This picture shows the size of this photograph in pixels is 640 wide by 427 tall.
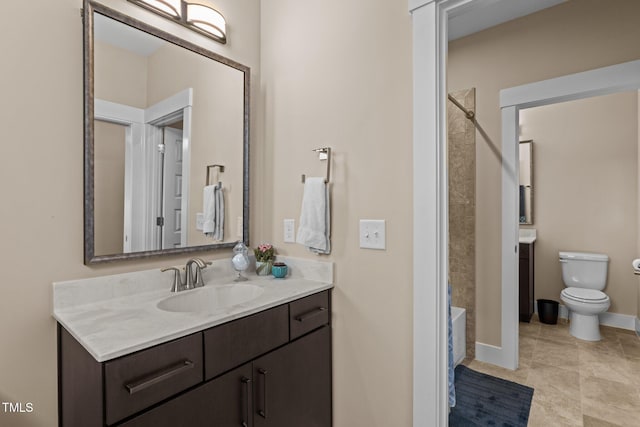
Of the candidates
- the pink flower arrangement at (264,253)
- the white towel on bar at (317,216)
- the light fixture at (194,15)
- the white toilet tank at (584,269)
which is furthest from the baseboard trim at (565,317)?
the light fixture at (194,15)

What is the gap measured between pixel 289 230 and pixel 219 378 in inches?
34.2

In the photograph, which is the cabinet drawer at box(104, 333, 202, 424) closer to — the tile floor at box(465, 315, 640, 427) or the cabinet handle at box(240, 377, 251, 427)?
the cabinet handle at box(240, 377, 251, 427)

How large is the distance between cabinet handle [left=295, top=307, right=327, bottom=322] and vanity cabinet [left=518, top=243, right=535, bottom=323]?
2.79 m

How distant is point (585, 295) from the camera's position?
3088mm

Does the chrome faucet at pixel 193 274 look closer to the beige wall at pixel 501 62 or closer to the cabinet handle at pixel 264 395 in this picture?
the cabinet handle at pixel 264 395

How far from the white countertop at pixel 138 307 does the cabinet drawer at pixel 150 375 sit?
0.03 metres

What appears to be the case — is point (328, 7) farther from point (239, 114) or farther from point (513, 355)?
point (513, 355)

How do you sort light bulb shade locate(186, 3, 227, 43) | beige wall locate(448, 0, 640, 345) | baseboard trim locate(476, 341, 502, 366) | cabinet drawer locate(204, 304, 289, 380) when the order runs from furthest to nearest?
baseboard trim locate(476, 341, 502, 366), beige wall locate(448, 0, 640, 345), light bulb shade locate(186, 3, 227, 43), cabinet drawer locate(204, 304, 289, 380)

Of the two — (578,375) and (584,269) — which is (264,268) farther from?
(584,269)

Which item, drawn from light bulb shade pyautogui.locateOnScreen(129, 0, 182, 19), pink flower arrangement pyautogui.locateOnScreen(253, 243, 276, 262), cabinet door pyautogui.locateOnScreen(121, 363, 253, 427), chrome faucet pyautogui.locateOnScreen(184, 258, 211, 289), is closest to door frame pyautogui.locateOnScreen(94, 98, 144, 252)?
chrome faucet pyautogui.locateOnScreen(184, 258, 211, 289)

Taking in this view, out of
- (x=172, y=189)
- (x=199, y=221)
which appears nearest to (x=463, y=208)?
(x=199, y=221)

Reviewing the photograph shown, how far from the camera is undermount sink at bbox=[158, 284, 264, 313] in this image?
4.61ft

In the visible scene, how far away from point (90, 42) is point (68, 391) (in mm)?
1293

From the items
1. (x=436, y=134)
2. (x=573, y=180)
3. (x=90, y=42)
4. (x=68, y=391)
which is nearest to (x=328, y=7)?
(x=436, y=134)
